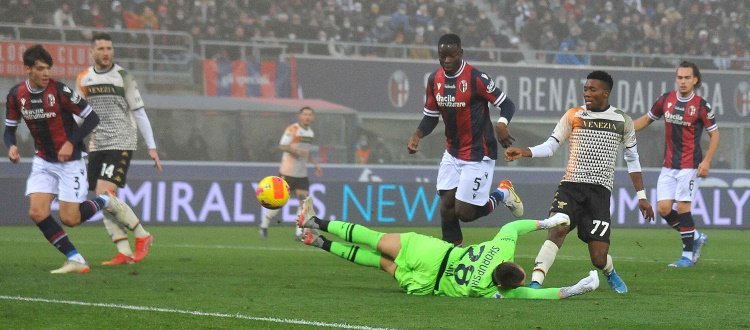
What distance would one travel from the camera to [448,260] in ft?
23.5

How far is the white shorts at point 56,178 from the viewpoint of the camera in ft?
29.3

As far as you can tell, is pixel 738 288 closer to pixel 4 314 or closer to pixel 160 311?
pixel 160 311

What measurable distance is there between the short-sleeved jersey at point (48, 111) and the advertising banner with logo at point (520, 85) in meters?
13.5

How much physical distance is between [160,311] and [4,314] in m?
0.91

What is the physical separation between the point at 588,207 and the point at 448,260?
4.41 ft

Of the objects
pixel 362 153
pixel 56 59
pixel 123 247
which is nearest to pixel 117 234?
pixel 123 247

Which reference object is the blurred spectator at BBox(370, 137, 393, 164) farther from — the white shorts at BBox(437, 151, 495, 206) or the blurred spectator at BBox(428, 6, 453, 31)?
the white shorts at BBox(437, 151, 495, 206)

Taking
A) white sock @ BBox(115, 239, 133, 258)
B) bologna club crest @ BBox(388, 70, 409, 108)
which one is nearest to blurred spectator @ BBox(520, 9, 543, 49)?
bologna club crest @ BBox(388, 70, 409, 108)

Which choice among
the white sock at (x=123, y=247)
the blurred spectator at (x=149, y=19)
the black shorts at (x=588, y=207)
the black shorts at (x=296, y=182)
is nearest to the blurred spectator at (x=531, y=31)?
the blurred spectator at (x=149, y=19)

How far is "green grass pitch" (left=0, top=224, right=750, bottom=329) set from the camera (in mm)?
6031

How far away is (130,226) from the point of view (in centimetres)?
993

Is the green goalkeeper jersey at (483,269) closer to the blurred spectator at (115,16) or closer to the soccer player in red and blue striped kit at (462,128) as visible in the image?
the soccer player in red and blue striped kit at (462,128)

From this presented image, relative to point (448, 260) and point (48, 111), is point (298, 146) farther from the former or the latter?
point (448, 260)

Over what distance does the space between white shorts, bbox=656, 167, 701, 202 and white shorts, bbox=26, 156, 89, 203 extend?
6073mm
